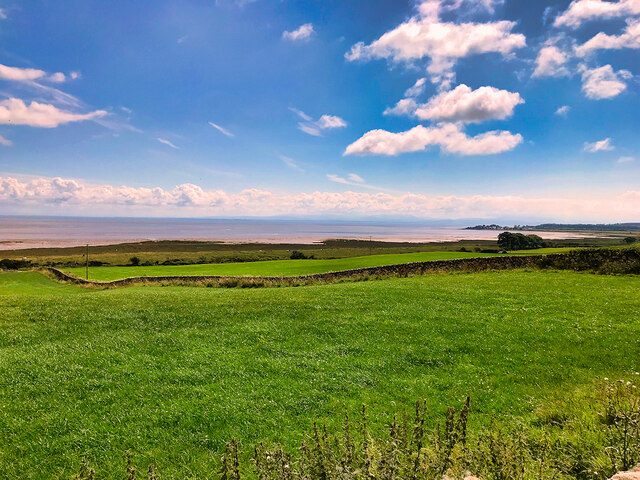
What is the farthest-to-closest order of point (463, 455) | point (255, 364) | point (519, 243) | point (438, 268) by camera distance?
point (519, 243)
point (438, 268)
point (255, 364)
point (463, 455)

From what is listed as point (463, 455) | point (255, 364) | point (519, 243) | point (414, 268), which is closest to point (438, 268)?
point (414, 268)

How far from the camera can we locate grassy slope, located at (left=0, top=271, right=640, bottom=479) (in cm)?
545

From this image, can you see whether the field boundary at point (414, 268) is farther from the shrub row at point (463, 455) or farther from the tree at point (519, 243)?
the tree at point (519, 243)

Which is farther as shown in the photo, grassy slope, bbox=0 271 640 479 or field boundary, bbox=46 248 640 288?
field boundary, bbox=46 248 640 288

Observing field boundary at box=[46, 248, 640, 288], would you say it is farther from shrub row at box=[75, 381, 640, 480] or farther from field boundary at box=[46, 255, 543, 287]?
shrub row at box=[75, 381, 640, 480]

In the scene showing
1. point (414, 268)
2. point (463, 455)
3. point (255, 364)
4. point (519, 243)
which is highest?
point (519, 243)

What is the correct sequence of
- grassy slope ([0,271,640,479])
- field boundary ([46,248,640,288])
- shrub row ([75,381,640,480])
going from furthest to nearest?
field boundary ([46,248,640,288]), grassy slope ([0,271,640,479]), shrub row ([75,381,640,480])

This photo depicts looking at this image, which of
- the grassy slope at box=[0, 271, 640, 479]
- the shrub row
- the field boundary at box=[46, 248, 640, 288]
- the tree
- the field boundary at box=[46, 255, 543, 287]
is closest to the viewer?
the shrub row

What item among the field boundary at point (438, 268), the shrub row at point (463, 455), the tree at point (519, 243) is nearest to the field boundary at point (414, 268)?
the field boundary at point (438, 268)

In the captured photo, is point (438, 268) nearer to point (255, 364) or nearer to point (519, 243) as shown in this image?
point (255, 364)

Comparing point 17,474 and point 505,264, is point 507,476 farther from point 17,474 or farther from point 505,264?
point 505,264

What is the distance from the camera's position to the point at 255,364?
26.0 feet

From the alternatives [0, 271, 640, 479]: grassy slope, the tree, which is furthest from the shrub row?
the tree

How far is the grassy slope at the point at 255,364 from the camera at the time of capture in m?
5.45
